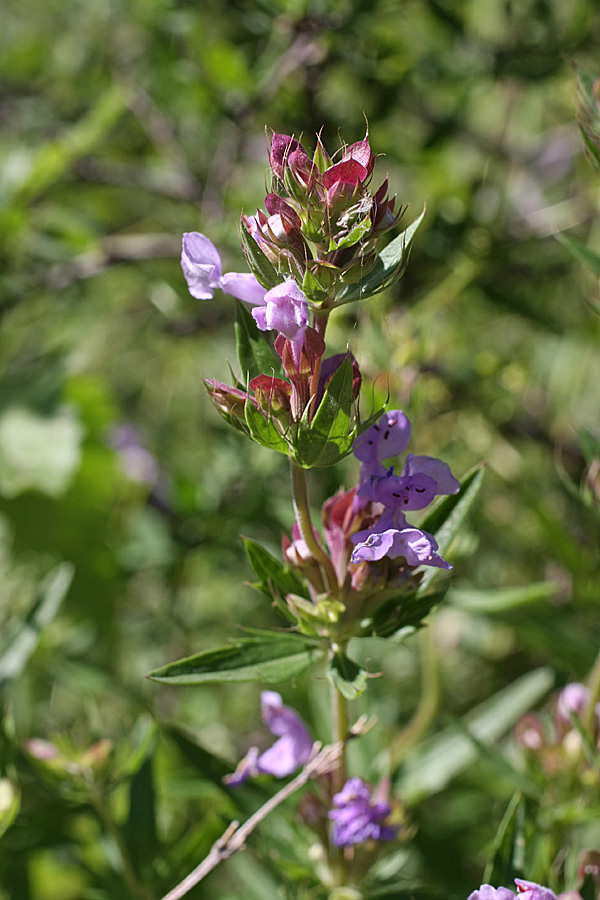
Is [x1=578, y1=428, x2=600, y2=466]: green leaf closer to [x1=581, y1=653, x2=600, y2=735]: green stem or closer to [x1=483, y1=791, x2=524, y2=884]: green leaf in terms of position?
[x1=581, y1=653, x2=600, y2=735]: green stem

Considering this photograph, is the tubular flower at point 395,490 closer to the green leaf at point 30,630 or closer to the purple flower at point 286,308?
the purple flower at point 286,308

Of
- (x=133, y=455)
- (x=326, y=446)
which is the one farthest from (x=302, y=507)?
(x=133, y=455)

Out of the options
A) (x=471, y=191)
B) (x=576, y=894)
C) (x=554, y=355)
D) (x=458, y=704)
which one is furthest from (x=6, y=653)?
(x=554, y=355)

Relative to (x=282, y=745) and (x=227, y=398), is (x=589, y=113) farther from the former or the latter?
(x=282, y=745)

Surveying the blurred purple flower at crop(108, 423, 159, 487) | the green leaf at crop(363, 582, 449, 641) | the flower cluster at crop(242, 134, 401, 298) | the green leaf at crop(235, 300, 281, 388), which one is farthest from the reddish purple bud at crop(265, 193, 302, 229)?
the blurred purple flower at crop(108, 423, 159, 487)

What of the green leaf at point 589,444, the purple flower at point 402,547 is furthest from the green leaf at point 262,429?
the green leaf at point 589,444
